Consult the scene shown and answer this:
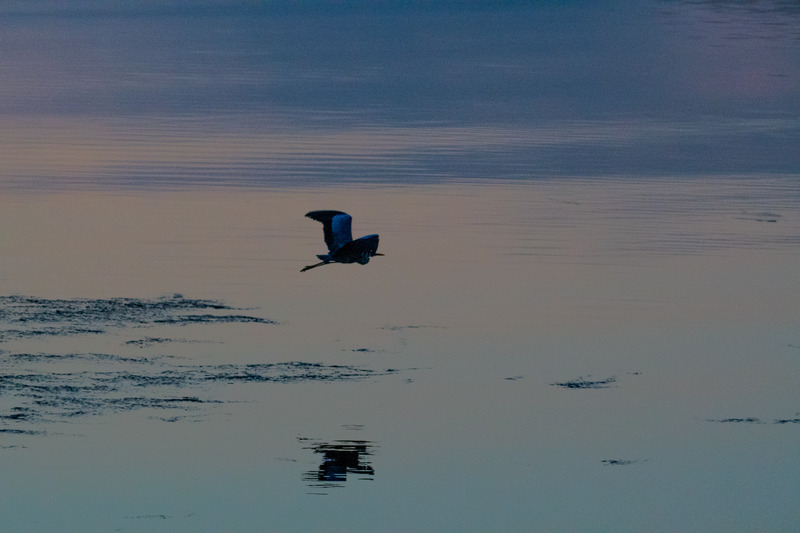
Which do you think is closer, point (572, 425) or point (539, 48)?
point (572, 425)

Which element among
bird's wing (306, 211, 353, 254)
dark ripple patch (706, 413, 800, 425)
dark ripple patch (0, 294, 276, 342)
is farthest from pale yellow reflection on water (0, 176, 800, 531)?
bird's wing (306, 211, 353, 254)

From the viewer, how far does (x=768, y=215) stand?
15938mm

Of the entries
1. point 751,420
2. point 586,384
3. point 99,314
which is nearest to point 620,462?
point 751,420

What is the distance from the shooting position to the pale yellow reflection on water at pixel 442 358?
27.7 ft

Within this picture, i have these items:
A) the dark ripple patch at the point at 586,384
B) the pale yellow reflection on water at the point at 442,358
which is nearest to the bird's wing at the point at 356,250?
the pale yellow reflection on water at the point at 442,358

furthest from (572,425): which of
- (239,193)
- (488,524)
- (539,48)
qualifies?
(539,48)

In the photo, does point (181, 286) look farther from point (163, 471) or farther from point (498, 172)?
point (498, 172)

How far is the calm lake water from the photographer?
854 cm

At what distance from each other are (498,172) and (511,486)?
413 inches

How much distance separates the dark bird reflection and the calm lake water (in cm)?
2

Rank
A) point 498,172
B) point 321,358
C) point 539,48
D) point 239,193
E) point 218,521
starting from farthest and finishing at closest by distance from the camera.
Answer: point 539,48 → point 498,172 → point 239,193 → point 321,358 → point 218,521

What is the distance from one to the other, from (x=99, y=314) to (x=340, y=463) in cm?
332

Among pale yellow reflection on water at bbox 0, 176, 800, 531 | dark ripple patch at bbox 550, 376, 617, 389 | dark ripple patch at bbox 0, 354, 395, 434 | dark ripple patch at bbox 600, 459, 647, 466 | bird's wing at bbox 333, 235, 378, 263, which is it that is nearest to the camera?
pale yellow reflection on water at bbox 0, 176, 800, 531

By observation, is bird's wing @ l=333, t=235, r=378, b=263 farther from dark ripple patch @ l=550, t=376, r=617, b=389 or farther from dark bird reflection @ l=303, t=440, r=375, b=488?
dark bird reflection @ l=303, t=440, r=375, b=488
